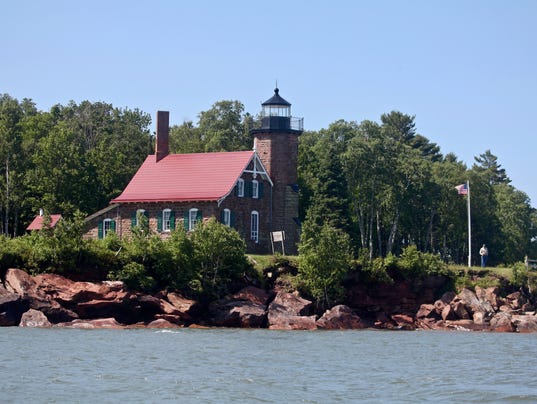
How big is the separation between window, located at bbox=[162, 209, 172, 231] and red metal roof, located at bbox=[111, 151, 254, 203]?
72cm

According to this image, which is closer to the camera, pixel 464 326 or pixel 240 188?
pixel 464 326

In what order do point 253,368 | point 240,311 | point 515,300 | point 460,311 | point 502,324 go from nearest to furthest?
point 253,368 → point 240,311 → point 502,324 → point 460,311 → point 515,300

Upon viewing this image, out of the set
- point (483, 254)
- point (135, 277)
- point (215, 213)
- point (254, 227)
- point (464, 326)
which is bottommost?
point (464, 326)

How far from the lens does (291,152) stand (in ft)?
186

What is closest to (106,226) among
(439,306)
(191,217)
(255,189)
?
(191,217)

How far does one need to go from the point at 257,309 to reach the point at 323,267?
14.5ft

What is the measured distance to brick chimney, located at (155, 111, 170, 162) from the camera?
57.2 metres

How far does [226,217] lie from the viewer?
53.2 metres

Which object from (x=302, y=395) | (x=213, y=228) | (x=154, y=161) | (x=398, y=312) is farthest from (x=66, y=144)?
(x=302, y=395)

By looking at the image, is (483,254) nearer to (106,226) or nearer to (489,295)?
(489,295)

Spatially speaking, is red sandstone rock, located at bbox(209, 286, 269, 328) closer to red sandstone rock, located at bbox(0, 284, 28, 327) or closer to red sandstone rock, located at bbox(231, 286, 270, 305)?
red sandstone rock, located at bbox(231, 286, 270, 305)

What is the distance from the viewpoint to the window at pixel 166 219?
5388 centimetres

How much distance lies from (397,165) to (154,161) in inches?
640

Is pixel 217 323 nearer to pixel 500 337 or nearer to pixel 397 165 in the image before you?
pixel 500 337
